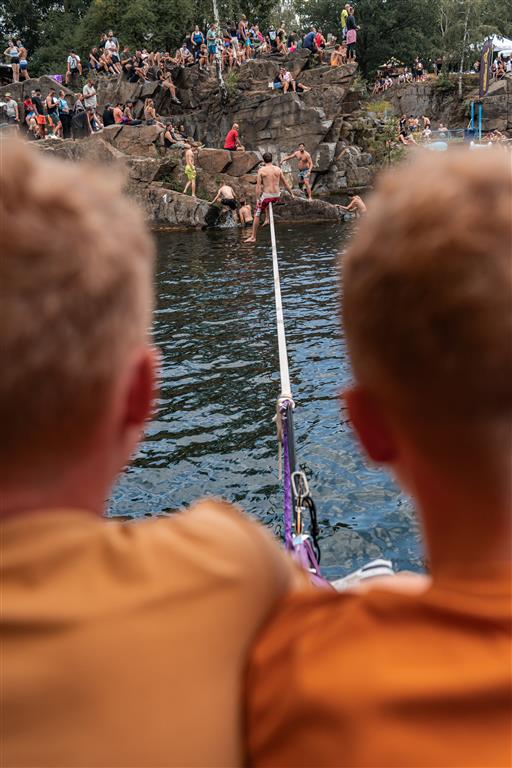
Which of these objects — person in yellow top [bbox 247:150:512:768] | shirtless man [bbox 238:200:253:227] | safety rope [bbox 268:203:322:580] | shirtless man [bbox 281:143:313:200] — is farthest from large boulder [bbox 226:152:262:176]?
person in yellow top [bbox 247:150:512:768]

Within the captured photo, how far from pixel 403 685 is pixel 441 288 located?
46 cm

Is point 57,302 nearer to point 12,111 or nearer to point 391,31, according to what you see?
point 12,111

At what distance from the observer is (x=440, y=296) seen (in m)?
0.79

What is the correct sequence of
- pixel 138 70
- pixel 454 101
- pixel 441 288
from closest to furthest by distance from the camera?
pixel 441 288, pixel 138 70, pixel 454 101

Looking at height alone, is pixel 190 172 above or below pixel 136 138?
below

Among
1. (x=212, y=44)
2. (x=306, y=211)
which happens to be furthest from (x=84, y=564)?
(x=212, y=44)

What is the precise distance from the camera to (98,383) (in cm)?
95

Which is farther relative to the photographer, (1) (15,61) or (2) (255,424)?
(1) (15,61)

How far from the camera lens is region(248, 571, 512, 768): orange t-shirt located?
796 millimetres

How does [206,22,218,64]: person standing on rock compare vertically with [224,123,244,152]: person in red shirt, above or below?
above

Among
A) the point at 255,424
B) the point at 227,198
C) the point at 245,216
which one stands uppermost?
the point at 227,198

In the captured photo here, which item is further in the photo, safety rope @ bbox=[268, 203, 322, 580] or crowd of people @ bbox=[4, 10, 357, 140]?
crowd of people @ bbox=[4, 10, 357, 140]

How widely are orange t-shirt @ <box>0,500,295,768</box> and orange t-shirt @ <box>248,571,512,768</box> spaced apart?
95 mm

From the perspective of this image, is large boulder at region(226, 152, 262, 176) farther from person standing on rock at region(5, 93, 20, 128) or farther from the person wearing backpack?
the person wearing backpack
